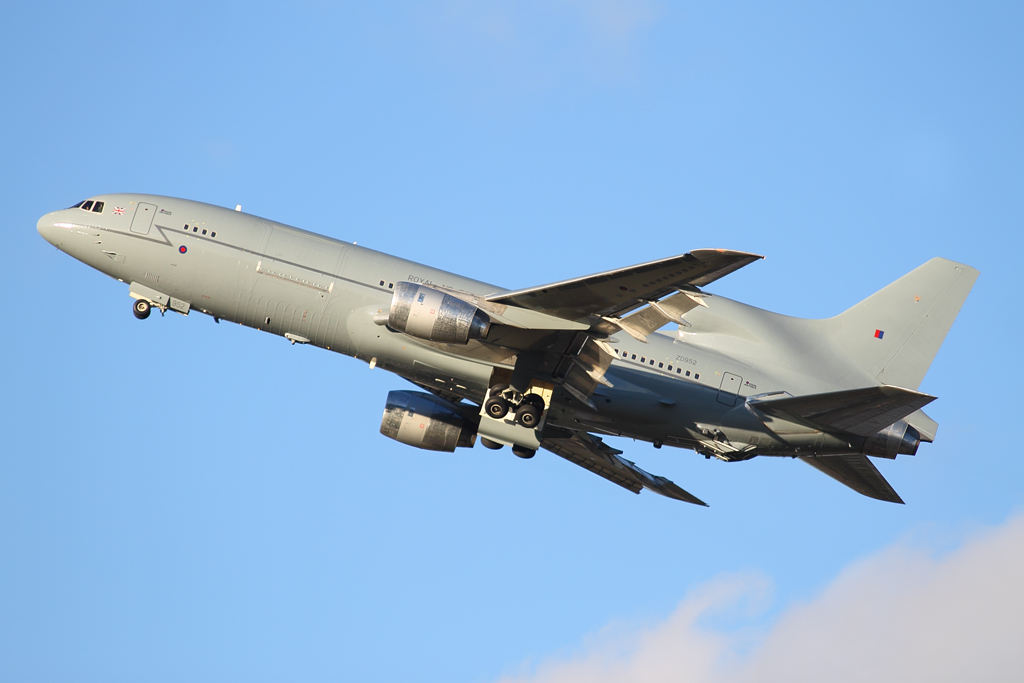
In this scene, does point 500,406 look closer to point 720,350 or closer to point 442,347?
point 442,347

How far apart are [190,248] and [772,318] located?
21459mm

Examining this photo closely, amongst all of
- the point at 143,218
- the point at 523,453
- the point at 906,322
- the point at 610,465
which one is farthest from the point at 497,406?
the point at 906,322

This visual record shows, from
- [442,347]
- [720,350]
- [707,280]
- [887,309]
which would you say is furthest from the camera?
[887,309]

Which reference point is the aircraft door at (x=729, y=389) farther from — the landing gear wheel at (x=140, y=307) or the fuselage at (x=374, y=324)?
the landing gear wheel at (x=140, y=307)

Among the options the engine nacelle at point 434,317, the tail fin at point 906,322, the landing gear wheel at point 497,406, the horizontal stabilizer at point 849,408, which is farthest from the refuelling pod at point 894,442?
the engine nacelle at point 434,317

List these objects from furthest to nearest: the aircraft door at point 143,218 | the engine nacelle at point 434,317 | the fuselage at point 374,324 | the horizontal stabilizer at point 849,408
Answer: the aircraft door at point 143,218, the fuselage at point 374,324, the horizontal stabilizer at point 849,408, the engine nacelle at point 434,317

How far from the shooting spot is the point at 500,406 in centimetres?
3422

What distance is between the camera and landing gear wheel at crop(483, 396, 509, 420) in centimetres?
3422

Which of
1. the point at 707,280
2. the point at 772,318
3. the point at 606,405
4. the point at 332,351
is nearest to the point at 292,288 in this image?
the point at 332,351

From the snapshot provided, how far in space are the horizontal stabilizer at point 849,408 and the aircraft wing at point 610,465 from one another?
8000 mm

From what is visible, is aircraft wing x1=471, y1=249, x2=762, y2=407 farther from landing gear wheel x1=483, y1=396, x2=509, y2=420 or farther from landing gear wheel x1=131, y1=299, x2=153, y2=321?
landing gear wheel x1=131, y1=299, x2=153, y2=321

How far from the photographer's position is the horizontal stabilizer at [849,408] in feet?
103

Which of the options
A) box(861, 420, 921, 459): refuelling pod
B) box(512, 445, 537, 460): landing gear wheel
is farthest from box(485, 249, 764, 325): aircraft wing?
box(861, 420, 921, 459): refuelling pod

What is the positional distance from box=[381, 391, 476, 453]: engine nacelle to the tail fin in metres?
15.0
